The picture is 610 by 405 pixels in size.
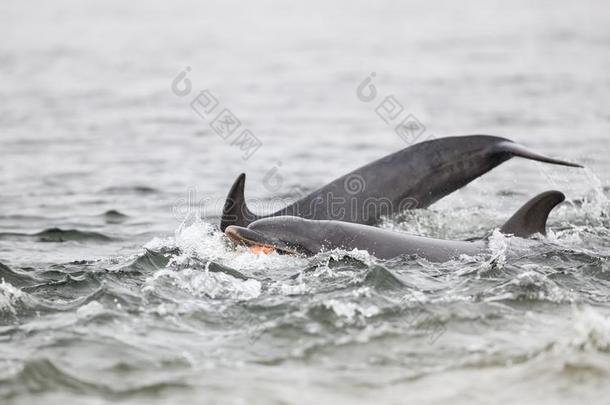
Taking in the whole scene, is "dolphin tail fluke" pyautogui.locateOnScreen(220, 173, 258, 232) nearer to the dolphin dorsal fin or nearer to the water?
the water

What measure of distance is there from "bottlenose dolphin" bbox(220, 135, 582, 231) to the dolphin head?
3.04 feet

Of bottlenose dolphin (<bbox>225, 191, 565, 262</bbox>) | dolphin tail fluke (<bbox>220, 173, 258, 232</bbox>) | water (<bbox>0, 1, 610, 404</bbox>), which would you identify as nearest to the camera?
water (<bbox>0, 1, 610, 404</bbox>)

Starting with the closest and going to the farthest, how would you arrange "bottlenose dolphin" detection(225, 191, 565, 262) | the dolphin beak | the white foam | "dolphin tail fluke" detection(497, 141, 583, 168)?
the white foam
the dolphin beak
"bottlenose dolphin" detection(225, 191, 565, 262)
"dolphin tail fluke" detection(497, 141, 583, 168)

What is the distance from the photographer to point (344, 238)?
9.02 m

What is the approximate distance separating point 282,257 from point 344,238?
0.65m

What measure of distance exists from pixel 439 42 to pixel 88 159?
17.9 meters

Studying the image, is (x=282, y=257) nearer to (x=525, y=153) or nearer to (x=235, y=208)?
(x=235, y=208)

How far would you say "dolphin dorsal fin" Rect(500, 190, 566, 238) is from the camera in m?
9.10

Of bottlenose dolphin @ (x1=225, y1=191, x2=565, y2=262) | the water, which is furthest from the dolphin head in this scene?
the water

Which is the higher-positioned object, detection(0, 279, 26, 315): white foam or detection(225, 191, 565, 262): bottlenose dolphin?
detection(225, 191, 565, 262): bottlenose dolphin

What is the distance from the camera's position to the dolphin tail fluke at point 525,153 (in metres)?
9.41

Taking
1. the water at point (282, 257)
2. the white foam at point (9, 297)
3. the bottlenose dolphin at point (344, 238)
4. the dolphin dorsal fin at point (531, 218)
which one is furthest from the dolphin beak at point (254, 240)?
the dolphin dorsal fin at point (531, 218)

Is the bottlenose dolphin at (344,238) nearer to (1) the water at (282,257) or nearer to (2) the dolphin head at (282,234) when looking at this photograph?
(2) the dolphin head at (282,234)

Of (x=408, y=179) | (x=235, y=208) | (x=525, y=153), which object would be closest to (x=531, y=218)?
(x=525, y=153)
